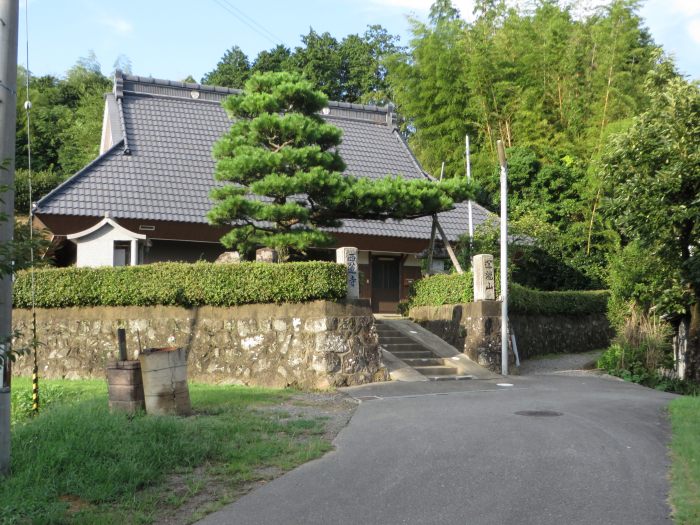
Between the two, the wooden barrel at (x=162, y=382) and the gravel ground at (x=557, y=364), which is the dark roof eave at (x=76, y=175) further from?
the gravel ground at (x=557, y=364)

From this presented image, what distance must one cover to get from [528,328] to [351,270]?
728 centimetres

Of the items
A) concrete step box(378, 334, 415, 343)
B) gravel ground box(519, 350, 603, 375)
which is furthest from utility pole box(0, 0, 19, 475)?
gravel ground box(519, 350, 603, 375)

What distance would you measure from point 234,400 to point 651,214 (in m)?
10.6

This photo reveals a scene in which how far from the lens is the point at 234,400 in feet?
40.2

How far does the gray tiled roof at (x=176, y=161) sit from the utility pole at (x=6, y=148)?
1470cm

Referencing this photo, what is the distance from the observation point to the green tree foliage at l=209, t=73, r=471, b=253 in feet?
51.6

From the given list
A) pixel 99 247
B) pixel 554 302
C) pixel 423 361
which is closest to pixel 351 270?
pixel 423 361

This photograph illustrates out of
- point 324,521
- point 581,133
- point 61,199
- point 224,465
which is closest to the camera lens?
point 324,521

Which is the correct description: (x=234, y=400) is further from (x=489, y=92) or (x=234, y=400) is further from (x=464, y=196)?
(x=489, y=92)

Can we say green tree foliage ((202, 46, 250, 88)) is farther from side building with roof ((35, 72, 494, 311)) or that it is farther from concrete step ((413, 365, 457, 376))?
concrete step ((413, 365, 457, 376))

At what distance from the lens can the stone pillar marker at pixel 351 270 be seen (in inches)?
617

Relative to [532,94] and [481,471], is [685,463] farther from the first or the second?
[532,94]

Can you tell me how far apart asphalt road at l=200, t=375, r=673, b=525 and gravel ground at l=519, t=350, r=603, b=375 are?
22.7 feet

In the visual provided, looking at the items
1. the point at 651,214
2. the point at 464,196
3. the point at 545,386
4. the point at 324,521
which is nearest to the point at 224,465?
the point at 324,521
